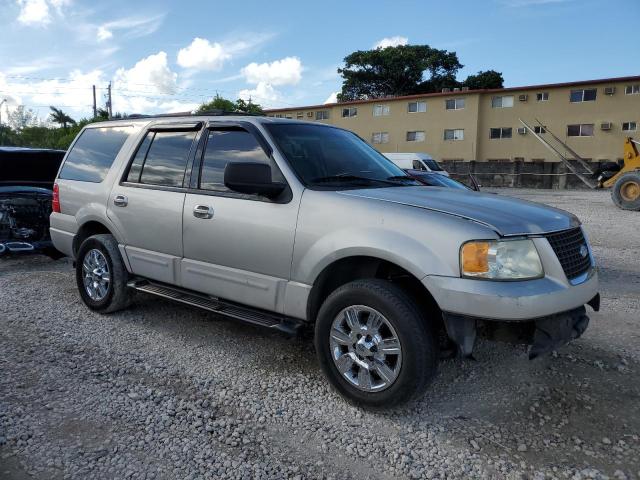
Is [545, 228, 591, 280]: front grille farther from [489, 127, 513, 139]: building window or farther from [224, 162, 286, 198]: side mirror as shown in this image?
[489, 127, 513, 139]: building window

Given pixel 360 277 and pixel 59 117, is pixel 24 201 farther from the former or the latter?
pixel 59 117

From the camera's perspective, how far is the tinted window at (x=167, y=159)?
4.46 meters

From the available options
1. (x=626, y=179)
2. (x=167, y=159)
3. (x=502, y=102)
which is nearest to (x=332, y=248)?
(x=167, y=159)

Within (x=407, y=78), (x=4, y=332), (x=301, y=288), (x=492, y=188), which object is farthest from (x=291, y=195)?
(x=407, y=78)

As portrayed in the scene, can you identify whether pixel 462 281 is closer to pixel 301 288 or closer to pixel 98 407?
pixel 301 288

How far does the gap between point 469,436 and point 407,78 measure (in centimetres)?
5841

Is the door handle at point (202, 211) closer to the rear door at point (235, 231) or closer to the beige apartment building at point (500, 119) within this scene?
the rear door at point (235, 231)

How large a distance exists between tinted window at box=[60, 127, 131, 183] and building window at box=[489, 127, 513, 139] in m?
35.6

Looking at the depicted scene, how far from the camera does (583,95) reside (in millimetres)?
34438

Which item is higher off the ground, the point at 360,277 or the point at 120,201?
the point at 120,201

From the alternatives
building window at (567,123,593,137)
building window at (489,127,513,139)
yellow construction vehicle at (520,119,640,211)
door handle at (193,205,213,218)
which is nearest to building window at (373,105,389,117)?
building window at (489,127,513,139)

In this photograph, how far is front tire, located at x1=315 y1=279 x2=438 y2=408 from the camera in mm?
3035

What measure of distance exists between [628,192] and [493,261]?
1672cm

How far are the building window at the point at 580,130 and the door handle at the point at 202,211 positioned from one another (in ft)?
119
